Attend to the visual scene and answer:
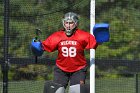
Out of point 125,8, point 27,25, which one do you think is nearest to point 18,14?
point 27,25

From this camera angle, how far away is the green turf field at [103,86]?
327 inches

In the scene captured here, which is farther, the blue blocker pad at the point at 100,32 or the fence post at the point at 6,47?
the fence post at the point at 6,47

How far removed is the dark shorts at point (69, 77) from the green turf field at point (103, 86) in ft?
5.14

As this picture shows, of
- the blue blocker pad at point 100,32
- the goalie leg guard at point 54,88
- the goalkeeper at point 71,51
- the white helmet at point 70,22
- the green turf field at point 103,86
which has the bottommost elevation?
the green turf field at point 103,86

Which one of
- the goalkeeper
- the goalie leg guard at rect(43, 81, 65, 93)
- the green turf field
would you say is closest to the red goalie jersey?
the goalkeeper

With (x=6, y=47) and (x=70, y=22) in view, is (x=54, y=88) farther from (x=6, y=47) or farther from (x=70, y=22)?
(x=6, y=47)

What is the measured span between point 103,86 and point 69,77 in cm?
187

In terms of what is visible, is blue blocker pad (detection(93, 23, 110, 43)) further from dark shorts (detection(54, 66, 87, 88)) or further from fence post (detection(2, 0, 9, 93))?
fence post (detection(2, 0, 9, 93))

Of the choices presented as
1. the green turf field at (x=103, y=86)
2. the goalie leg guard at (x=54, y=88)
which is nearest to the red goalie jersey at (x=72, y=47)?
the goalie leg guard at (x=54, y=88)

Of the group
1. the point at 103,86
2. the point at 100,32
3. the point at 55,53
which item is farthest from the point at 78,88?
the point at 103,86

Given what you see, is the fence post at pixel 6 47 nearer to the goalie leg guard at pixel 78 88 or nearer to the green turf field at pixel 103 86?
the green turf field at pixel 103 86

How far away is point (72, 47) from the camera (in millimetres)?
6730

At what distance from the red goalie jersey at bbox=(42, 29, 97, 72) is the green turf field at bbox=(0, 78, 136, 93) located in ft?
5.28

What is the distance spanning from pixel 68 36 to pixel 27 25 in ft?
4.70
